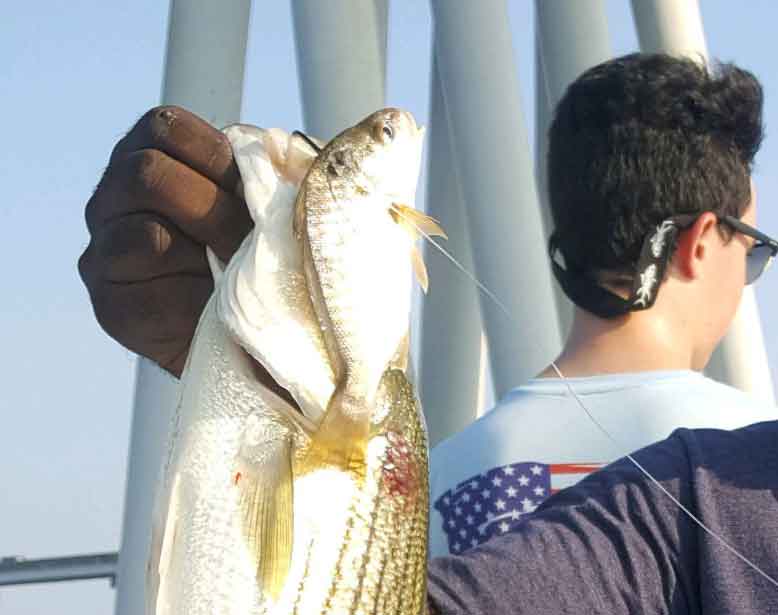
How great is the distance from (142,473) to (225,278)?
7.01 m

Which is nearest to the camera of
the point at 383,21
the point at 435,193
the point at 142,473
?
the point at 142,473

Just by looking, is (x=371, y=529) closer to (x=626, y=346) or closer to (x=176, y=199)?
(x=176, y=199)

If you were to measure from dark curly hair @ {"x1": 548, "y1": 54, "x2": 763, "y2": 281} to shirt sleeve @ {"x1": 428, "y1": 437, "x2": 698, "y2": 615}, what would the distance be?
0.69 metres

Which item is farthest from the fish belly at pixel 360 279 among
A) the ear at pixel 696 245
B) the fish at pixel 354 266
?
the ear at pixel 696 245

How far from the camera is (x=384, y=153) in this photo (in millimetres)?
1249

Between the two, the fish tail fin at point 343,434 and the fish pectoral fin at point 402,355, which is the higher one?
the fish pectoral fin at point 402,355

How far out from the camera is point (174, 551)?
115 centimetres

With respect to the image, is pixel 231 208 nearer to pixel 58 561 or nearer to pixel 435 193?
pixel 435 193

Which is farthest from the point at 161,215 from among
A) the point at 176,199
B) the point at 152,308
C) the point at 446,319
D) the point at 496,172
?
the point at 446,319

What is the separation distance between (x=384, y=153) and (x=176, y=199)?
0.23 meters

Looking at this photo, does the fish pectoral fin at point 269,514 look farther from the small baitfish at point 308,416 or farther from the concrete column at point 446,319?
the concrete column at point 446,319

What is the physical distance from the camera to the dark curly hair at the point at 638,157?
237 cm

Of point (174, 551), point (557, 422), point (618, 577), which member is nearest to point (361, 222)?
point (174, 551)

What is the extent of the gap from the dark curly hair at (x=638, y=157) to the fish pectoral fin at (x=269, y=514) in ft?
4.34
